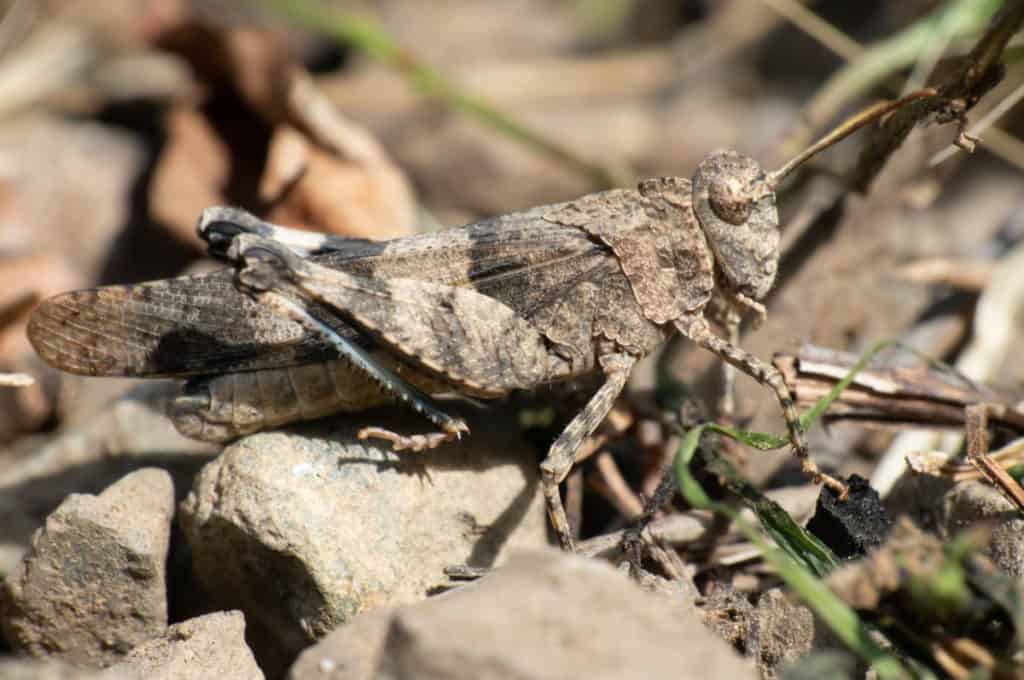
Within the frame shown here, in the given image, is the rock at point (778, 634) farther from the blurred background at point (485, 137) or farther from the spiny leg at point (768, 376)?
the blurred background at point (485, 137)

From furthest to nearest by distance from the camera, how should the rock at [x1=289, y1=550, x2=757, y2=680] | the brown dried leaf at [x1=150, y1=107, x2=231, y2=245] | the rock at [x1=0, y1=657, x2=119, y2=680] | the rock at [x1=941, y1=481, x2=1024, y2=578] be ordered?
the brown dried leaf at [x1=150, y1=107, x2=231, y2=245], the rock at [x1=941, y1=481, x2=1024, y2=578], the rock at [x1=0, y1=657, x2=119, y2=680], the rock at [x1=289, y1=550, x2=757, y2=680]

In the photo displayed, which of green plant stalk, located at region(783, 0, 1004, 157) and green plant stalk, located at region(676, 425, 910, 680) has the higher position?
green plant stalk, located at region(783, 0, 1004, 157)

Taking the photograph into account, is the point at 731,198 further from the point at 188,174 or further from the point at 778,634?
the point at 188,174

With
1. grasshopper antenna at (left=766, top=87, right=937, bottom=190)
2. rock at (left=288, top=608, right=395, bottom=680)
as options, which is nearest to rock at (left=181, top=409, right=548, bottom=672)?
rock at (left=288, top=608, right=395, bottom=680)

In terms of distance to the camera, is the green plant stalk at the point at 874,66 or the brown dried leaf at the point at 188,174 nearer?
the green plant stalk at the point at 874,66

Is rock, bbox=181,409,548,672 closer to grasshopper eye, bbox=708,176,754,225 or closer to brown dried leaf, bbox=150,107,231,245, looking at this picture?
grasshopper eye, bbox=708,176,754,225

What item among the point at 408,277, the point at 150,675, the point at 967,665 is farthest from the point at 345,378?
the point at 967,665

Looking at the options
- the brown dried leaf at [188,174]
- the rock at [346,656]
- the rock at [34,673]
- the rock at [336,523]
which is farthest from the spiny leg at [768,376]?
the brown dried leaf at [188,174]
